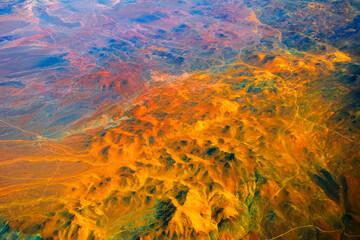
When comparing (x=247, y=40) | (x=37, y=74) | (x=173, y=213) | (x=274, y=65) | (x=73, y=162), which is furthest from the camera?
(x=247, y=40)

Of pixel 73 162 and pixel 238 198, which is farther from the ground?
pixel 238 198

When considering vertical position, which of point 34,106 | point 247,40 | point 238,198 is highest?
point 247,40

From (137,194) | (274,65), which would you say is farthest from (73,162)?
(274,65)

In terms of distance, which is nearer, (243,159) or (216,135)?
(243,159)

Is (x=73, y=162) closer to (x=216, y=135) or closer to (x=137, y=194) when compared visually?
(x=137, y=194)

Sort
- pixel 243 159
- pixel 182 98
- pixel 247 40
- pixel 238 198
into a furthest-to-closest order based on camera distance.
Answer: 1. pixel 247 40
2. pixel 182 98
3. pixel 243 159
4. pixel 238 198

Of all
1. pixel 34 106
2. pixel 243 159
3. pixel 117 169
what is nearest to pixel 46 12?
pixel 34 106
